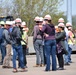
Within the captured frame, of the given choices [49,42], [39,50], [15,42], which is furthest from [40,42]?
[15,42]

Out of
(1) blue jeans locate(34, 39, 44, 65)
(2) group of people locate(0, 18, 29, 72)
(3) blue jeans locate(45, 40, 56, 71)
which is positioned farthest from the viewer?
(1) blue jeans locate(34, 39, 44, 65)

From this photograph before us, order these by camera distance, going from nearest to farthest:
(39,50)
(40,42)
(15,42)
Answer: (15,42), (40,42), (39,50)

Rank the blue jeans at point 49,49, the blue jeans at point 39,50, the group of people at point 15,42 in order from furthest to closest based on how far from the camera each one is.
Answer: the blue jeans at point 39,50 → the blue jeans at point 49,49 → the group of people at point 15,42

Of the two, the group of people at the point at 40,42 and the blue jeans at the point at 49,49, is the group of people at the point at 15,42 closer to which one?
the group of people at the point at 40,42

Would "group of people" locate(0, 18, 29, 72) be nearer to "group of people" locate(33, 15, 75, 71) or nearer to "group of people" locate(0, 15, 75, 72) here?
"group of people" locate(0, 15, 75, 72)

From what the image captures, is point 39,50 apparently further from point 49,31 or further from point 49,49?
point 49,31

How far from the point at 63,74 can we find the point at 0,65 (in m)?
4.38

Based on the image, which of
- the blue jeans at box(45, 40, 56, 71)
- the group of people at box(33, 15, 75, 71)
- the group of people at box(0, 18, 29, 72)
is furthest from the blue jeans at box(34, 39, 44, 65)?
the blue jeans at box(45, 40, 56, 71)

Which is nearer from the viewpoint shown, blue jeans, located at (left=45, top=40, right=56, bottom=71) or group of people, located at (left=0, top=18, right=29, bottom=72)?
group of people, located at (left=0, top=18, right=29, bottom=72)

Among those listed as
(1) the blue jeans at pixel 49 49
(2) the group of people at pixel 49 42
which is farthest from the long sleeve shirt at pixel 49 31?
(1) the blue jeans at pixel 49 49

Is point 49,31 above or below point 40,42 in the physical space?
above

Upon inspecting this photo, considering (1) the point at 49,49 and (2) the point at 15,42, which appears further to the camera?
(1) the point at 49,49

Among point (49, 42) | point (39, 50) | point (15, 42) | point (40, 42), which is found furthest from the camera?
point (39, 50)

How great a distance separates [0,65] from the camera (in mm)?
17328
